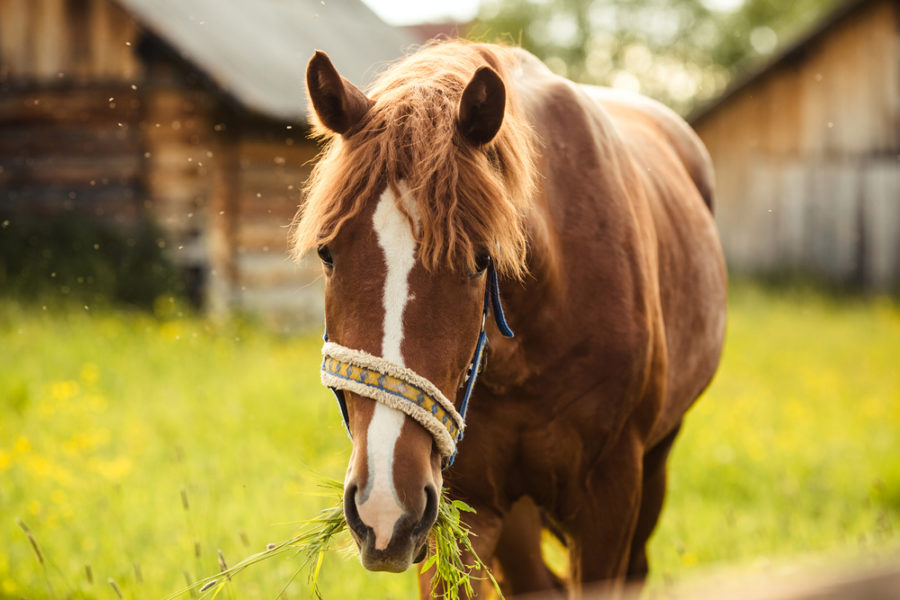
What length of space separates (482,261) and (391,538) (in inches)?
25.2

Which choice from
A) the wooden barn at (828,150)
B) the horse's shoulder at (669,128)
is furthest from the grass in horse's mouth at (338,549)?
the wooden barn at (828,150)

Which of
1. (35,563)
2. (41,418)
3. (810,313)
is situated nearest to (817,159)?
(810,313)

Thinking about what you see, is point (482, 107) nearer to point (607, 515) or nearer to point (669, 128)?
point (607, 515)

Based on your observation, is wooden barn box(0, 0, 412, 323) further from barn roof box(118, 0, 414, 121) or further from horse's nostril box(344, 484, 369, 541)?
horse's nostril box(344, 484, 369, 541)

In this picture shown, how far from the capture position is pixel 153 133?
9.81 metres

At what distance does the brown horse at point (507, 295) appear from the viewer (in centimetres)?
175

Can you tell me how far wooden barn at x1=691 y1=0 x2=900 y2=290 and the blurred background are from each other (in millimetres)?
42

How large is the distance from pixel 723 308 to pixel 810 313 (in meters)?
10.5

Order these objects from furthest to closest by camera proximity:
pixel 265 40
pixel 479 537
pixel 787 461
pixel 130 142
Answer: pixel 265 40 → pixel 130 142 → pixel 787 461 → pixel 479 537

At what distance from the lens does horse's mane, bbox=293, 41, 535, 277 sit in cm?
181

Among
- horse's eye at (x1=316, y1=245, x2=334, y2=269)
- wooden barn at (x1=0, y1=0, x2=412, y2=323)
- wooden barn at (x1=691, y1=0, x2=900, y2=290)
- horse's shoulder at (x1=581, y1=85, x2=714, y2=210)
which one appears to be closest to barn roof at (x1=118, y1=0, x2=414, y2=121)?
wooden barn at (x1=0, y1=0, x2=412, y2=323)

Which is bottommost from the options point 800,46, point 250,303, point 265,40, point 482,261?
point 250,303

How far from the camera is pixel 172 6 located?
10320 millimetres

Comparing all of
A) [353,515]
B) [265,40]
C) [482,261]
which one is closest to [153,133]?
[265,40]
